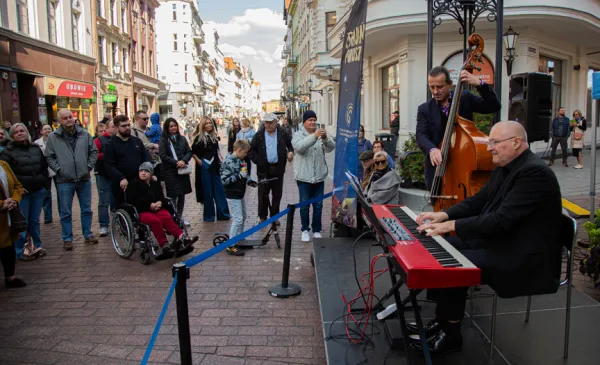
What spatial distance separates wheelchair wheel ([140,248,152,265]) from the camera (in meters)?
5.95

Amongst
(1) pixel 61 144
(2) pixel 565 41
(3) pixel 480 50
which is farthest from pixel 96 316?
(2) pixel 565 41

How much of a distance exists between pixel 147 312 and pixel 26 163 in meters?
3.02

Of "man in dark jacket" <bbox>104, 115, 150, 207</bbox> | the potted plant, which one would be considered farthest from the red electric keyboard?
"man in dark jacket" <bbox>104, 115, 150, 207</bbox>

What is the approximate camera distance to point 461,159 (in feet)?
13.2

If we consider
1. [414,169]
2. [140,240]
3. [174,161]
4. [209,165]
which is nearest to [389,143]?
[414,169]

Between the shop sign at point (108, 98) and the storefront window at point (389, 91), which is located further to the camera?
the shop sign at point (108, 98)

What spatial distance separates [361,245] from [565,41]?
15116mm

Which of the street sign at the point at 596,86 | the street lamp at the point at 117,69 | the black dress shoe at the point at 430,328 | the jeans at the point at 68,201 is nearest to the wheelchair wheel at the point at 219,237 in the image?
the jeans at the point at 68,201

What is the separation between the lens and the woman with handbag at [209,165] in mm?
8148

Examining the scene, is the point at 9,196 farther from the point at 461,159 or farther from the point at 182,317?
the point at 461,159

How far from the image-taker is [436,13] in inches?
324

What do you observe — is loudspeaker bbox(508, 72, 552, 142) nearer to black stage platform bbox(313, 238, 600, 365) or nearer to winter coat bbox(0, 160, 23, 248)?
black stage platform bbox(313, 238, 600, 365)

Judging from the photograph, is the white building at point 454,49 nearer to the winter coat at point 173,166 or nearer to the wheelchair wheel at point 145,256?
the winter coat at point 173,166

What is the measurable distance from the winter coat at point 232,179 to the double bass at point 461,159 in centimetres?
292
